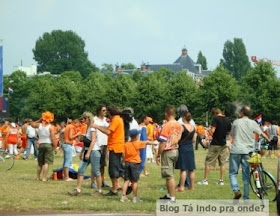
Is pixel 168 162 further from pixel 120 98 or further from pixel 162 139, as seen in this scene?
pixel 120 98

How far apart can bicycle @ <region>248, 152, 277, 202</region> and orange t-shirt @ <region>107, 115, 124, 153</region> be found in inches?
109

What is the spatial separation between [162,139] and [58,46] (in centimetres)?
13838

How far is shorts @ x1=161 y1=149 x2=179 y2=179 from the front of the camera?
13086mm

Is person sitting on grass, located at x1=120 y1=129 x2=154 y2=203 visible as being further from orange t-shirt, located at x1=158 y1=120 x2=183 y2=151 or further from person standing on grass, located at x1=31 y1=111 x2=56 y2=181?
person standing on grass, located at x1=31 y1=111 x2=56 y2=181

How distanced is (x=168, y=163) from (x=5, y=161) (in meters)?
11.8

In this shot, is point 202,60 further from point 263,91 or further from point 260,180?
point 260,180

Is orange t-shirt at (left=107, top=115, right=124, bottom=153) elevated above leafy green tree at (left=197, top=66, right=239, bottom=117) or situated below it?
below

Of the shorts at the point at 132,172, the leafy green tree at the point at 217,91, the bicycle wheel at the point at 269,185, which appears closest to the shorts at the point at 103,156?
the shorts at the point at 132,172

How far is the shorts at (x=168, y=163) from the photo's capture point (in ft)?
42.9

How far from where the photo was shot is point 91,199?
14.1 m

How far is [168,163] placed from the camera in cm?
→ 1317

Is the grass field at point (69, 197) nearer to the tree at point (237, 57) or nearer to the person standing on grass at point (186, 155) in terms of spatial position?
the person standing on grass at point (186, 155)

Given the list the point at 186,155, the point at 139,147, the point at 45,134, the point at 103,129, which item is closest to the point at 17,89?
the point at 45,134

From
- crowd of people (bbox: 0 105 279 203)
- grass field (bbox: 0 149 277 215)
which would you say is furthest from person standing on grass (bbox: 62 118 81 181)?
grass field (bbox: 0 149 277 215)
